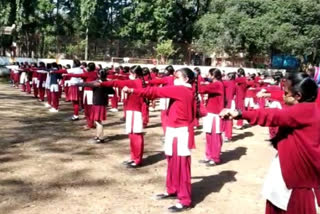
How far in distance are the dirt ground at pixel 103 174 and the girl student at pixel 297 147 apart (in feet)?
7.80

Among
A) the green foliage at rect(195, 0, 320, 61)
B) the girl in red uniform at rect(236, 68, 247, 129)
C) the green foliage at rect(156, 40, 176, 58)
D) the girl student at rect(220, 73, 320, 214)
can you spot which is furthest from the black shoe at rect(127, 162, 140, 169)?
the green foliage at rect(156, 40, 176, 58)

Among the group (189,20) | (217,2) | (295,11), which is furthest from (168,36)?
(295,11)

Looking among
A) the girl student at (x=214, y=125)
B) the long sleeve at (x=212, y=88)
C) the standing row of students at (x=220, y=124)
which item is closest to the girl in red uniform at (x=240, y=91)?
the standing row of students at (x=220, y=124)

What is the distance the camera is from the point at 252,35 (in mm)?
30109

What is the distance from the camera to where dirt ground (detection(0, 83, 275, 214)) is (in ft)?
19.5

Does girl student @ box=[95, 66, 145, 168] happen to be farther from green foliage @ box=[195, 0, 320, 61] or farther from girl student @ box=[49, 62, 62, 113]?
green foliage @ box=[195, 0, 320, 61]

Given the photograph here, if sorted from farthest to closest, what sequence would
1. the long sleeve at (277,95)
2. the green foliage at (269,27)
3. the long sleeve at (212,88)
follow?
the green foliage at (269,27) → the long sleeve at (212,88) → the long sleeve at (277,95)

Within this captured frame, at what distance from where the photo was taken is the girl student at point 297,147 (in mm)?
3424

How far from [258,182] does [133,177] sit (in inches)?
82.6

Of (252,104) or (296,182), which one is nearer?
(296,182)

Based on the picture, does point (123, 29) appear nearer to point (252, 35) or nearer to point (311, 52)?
point (252, 35)

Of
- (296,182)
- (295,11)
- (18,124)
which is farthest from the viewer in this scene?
(295,11)

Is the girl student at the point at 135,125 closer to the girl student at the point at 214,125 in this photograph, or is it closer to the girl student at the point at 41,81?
the girl student at the point at 214,125

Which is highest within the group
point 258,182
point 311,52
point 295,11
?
point 295,11
